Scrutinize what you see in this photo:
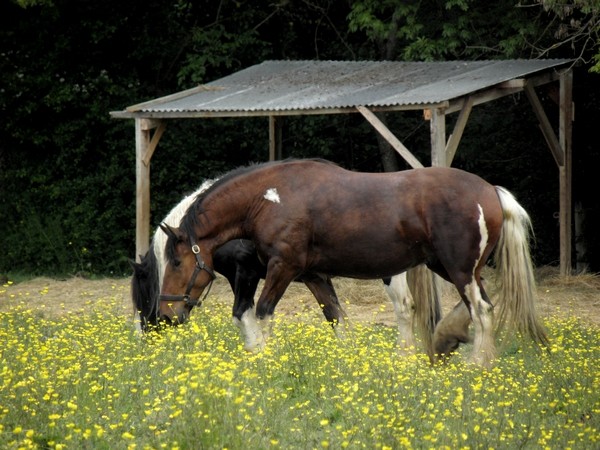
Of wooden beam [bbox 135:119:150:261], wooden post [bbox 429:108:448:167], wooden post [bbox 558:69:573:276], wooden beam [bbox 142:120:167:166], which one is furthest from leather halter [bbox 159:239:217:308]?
wooden post [bbox 558:69:573:276]

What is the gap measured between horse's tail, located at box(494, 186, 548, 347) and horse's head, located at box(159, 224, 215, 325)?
7.58 feet

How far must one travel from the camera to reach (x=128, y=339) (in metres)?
8.97

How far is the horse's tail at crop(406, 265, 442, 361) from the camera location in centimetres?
936

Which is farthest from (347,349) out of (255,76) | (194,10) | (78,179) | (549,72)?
(194,10)

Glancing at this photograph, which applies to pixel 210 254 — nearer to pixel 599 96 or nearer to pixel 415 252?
pixel 415 252

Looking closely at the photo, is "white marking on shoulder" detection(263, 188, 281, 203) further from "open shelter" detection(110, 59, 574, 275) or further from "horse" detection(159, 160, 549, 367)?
"open shelter" detection(110, 59, 574, 275)

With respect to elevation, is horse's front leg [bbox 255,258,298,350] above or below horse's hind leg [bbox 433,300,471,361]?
above

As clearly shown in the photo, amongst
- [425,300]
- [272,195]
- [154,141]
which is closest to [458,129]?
[425,300]

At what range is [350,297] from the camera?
13875 millimetres

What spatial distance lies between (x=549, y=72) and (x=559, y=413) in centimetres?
841

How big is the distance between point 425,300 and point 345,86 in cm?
542

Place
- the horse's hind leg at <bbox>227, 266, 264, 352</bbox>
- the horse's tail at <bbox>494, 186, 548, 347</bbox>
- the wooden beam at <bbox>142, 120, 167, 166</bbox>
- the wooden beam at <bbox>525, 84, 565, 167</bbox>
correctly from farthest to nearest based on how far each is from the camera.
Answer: the wooden beam at <bbox>142, 120, 167, 166</bbox>, the wooden beam at <bbox>525, 84, 565, 167</bbox>, the horse's hind leg at <bbox>227, 266, 264, 352</bbox>, the horse's tail at <bbox>494, 186, 548, 347</bbox>

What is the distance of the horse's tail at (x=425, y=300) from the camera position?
9.36m

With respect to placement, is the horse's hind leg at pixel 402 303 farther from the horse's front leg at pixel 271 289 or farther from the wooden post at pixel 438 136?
the wooden post at pixel 438 136
